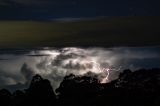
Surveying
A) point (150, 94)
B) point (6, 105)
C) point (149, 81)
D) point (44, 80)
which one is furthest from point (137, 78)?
point (6, 105)

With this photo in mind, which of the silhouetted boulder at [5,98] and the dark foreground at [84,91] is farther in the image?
the silhouetted boulder at [5,98]

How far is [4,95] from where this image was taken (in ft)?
234

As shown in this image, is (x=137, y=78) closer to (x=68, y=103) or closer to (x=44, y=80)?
(x=68, y=103)

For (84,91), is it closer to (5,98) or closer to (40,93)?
(40,93)

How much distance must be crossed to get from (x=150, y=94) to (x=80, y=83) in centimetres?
1701

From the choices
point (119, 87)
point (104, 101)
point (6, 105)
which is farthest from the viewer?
point (6, 105)

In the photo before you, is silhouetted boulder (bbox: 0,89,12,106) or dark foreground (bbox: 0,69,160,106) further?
silhouetted boulder (bbox: 0,89,12,106)

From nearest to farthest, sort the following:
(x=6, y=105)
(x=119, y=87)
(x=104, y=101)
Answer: (x=104, y=101), (x=119, y=87), (x=6, y=105)

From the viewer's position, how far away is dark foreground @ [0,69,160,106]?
57.8 meters

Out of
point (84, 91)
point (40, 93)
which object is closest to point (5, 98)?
point (40, 93)

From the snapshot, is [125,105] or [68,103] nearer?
[125,105]

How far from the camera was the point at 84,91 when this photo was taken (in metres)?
68.3

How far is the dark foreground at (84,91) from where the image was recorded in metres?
57.8

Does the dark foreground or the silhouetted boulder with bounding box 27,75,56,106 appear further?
the silhouetted boulder with bounding box 27,75,56,106
